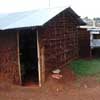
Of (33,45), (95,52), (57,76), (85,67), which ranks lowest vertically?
(57,76)

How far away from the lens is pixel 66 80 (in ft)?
43.7

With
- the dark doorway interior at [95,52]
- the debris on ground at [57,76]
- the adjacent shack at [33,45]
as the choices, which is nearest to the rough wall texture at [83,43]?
the dark doorway interior at [95,52]

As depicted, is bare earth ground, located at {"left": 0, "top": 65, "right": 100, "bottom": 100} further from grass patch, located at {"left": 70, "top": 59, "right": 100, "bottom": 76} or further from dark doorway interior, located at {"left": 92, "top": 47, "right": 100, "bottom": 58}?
dark doorway interior, located at {"left": 92, "top": 47, "right": 100, "bottom": 58}

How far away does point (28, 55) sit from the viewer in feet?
51.1

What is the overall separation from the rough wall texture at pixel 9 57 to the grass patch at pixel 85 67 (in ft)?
10.8

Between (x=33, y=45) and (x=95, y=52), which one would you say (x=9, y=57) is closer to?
(x=33, y=45)

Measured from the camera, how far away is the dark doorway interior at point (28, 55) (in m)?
14.8

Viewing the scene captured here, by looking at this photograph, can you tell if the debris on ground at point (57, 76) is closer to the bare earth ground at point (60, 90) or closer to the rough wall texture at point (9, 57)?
the bare earth ground at point (60, 90)

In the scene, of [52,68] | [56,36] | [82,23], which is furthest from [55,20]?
[82,23]

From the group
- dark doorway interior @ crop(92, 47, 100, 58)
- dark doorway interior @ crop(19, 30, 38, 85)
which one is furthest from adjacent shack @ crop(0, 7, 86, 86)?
dark doorway interior @ crop(92, 47, 100, 58)

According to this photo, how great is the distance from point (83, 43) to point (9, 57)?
775 cm

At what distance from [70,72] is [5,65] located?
3.35 metres

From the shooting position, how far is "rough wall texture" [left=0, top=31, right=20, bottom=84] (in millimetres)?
13461

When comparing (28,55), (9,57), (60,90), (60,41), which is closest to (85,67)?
(60,41)
